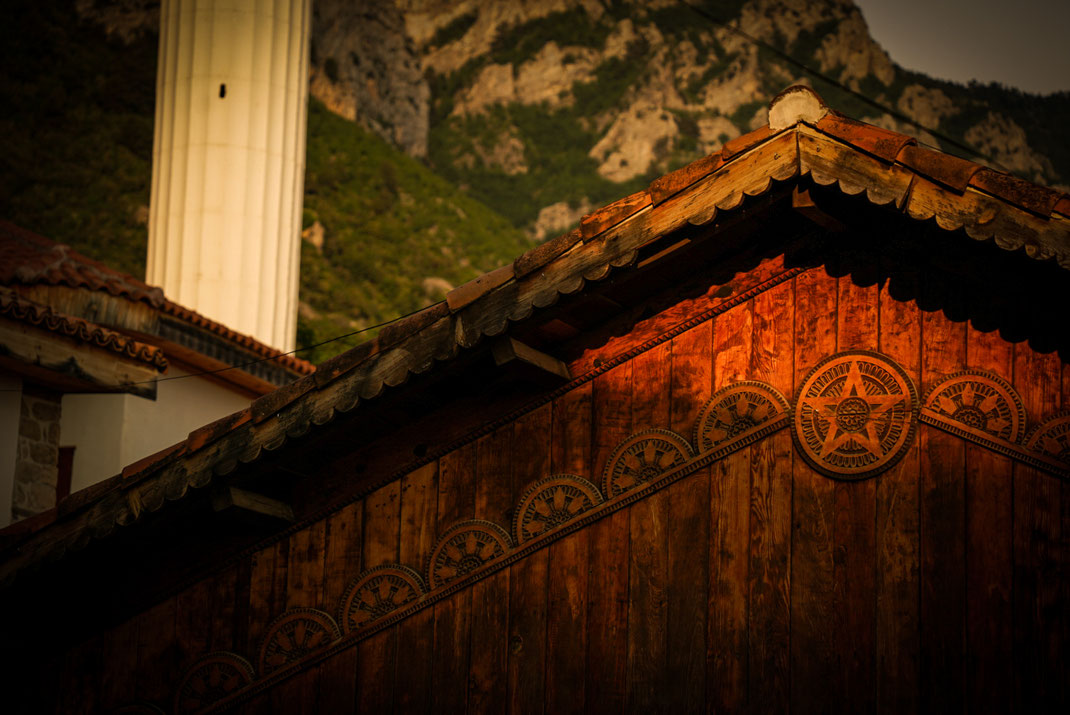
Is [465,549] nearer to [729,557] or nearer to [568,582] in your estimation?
[568,582]

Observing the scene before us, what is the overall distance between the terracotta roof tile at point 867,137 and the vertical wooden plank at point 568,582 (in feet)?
5.82

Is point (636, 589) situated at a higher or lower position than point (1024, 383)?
lower

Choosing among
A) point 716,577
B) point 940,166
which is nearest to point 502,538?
point 716,577

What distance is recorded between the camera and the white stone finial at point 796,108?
5699mm

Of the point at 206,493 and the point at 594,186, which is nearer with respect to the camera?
the point at 206,493

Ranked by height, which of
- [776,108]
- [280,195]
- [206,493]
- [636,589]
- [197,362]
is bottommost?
[636,589]

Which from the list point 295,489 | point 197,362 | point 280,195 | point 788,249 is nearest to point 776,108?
point 788,249

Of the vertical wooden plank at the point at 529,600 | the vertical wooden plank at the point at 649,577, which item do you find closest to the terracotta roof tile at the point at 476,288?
the vertical wooden plank at the point at 529,600

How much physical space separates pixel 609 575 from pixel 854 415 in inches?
55.2

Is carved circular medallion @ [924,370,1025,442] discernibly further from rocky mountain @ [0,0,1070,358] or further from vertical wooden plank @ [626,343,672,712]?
rocky mountain @ [0,0,1070,358]

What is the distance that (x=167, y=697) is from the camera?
6.61 meters

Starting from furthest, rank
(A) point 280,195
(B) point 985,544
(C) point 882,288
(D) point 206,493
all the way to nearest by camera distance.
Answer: (A) point 280,195
(D) point 206,493
(C) point 882,288
(B) point 985,544

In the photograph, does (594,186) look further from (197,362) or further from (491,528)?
(491,528)

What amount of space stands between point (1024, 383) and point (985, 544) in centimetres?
75
